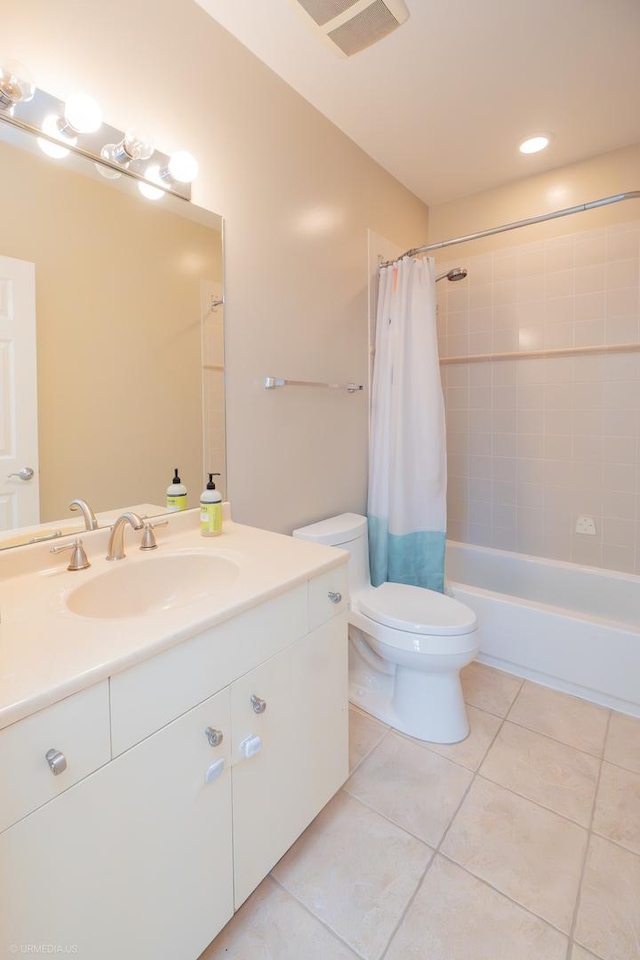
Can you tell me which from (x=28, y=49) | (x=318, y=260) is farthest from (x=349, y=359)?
(x=28, y=49)

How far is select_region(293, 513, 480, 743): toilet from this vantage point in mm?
1522

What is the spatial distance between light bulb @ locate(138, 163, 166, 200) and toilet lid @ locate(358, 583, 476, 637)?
1.54 m

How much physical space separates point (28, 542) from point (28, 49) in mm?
1166

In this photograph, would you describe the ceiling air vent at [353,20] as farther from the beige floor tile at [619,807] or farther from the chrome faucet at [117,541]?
the beige floor tile at [619,807]

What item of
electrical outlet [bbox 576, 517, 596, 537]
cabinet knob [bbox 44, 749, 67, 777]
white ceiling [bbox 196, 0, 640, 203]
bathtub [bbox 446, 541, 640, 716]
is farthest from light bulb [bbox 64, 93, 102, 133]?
electrical outlet [bbox 576, 517, 596, 537]

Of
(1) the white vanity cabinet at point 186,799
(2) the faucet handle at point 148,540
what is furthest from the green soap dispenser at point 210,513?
(1) the white vanity cabinet at point 186,799

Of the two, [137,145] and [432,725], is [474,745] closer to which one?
[432,725]

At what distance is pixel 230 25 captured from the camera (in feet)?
4.60

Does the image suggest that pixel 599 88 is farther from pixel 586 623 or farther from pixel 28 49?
pixel 586 623

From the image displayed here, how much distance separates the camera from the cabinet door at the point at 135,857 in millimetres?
606

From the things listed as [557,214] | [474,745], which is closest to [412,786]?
[474,745]

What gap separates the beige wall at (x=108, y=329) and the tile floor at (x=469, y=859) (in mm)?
1105

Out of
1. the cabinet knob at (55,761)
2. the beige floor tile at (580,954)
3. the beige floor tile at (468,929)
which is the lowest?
the beige floor tile at (580,954)

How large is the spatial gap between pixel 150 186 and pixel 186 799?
5.02 feet
